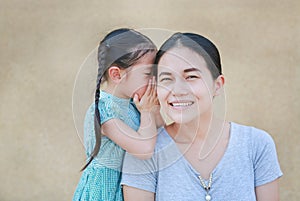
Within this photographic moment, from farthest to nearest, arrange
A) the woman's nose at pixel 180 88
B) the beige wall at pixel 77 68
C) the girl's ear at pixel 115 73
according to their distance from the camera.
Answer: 1. the beige wall at pixel 77 68
2. the girl's ear at pixel 115 73
3. the woman's nose at pixel 180 88

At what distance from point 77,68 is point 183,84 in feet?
6.92

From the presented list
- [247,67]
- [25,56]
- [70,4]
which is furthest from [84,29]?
[247,67]

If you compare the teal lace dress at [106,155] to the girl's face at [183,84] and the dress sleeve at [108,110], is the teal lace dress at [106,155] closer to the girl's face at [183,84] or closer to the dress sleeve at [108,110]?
the dress sleeve at [108,110]

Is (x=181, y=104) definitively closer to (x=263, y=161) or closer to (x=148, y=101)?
(x=148, y=101)

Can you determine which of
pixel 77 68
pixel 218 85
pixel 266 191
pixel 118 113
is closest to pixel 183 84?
pixel 218 85

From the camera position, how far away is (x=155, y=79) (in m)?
1.61

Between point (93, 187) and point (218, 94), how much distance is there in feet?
1.46

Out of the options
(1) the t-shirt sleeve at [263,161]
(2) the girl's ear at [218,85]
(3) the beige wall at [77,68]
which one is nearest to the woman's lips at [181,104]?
(2) the girl's ear at [218,85]

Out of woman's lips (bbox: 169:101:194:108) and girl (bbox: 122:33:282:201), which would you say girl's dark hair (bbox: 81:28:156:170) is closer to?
girl (bbox: 122:33:282:201)

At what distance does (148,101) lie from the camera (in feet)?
5.45

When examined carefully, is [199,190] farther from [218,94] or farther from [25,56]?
[25,56]

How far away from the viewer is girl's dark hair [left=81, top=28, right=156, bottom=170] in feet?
5.24

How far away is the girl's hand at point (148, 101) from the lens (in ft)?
5.41

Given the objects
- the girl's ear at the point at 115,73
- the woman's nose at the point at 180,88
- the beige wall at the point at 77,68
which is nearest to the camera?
the woman's nose at the point at 180,88
